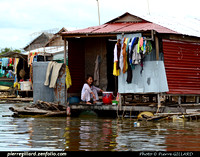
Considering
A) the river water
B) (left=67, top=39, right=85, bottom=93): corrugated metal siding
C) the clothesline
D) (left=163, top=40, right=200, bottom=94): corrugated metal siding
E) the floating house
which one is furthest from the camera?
(left=67, top=39, right=85, bottom=93): corrugated metal siding

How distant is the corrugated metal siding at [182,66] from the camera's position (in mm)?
14516

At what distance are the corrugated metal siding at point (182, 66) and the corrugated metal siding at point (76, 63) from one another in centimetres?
382

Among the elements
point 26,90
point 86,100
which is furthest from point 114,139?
point 26,90

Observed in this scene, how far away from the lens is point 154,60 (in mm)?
14195

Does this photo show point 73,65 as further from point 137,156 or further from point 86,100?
point 137,156

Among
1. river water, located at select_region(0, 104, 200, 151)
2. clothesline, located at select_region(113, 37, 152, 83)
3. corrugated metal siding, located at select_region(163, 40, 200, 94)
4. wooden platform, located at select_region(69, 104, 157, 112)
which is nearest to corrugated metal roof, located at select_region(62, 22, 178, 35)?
clothesline, located at select_region(113, 37, 152, 83)

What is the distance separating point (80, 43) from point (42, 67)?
199cm

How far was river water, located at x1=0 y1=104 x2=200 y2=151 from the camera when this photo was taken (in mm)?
7977

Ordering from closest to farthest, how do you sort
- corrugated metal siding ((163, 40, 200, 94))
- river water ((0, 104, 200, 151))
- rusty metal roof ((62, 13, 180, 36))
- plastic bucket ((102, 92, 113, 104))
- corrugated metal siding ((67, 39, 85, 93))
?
river water ((0, 104, 200, 151)) → rusty metal roof ((62, 13, 180, 36)) → corrugated metal siding ((163, 40, 200, 94)) → plastic bucket ((102, 92, 113, 104)) → corrugated metal siding ((67, 39, 85, 93))

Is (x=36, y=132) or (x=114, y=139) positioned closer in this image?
(x=114, y=139)

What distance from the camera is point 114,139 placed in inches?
360

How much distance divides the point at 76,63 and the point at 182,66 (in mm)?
4074

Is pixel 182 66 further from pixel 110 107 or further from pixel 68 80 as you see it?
pixel 68 80

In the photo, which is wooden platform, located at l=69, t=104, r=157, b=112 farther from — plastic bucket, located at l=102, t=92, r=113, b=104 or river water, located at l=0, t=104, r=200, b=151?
river water, located at l=0, t=104, r=200, b=151
